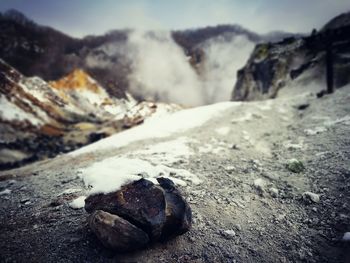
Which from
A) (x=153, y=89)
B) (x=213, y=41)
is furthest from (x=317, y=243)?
(x=213, y=41)

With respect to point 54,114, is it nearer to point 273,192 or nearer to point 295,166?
point 295,166

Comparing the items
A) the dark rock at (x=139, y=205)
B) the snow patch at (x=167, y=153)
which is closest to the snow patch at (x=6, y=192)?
the dark rock at (x=139, y=205)

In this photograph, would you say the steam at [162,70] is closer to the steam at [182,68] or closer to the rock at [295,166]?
the steam at [182,68]

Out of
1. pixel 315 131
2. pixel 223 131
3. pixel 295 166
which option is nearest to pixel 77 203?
Result: pixel 295 166

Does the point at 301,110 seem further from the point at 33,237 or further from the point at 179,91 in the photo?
the point at 179,91

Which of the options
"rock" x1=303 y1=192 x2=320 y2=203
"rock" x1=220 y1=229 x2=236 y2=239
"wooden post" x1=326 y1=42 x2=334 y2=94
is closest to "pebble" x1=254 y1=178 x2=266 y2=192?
"rock" x1=303 y1=192 x2=320 y2=203

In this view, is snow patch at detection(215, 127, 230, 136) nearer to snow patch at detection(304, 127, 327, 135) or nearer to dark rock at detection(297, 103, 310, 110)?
snow patch at detection(304, 127, 327, 135)

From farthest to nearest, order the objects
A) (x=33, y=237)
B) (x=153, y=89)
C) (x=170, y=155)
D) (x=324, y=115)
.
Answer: (x=153, y=89) → (x=324, y=115) → (x=170, y=155) → (x=33, y=237)
